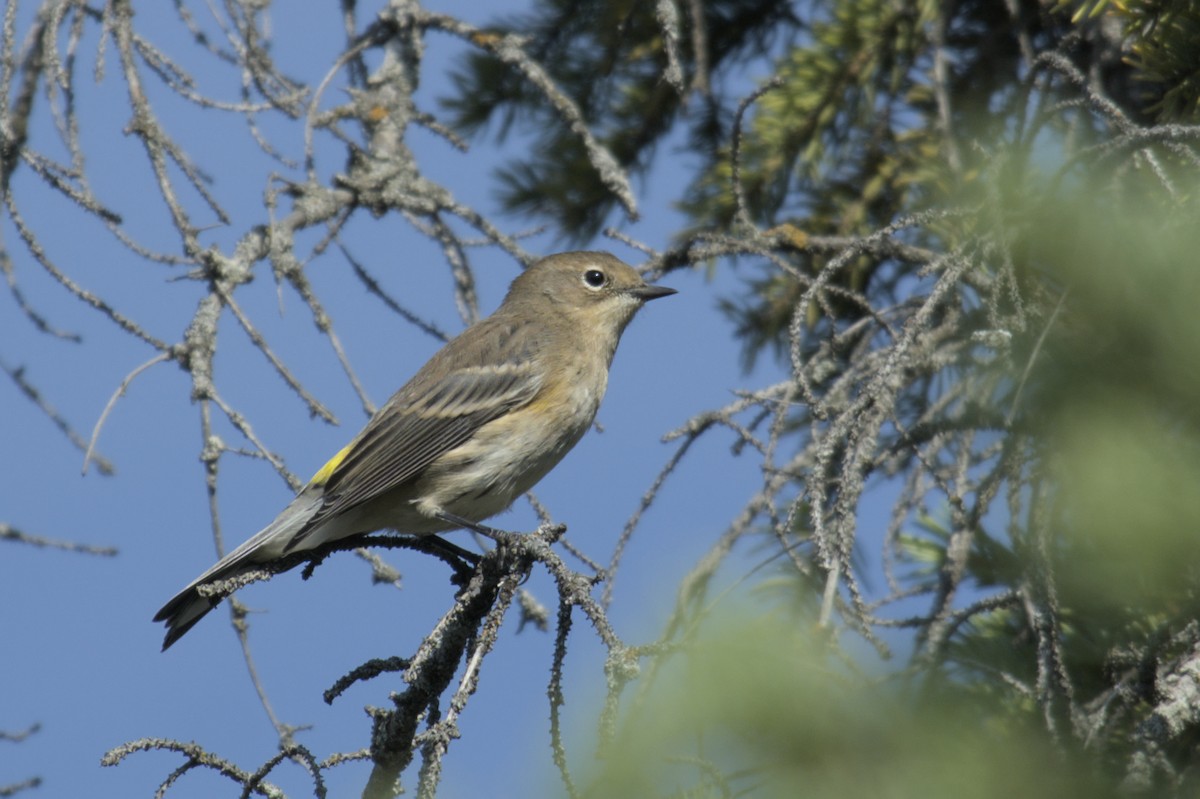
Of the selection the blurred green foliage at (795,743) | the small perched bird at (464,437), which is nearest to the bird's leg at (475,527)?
the small perched bird at (464,437)

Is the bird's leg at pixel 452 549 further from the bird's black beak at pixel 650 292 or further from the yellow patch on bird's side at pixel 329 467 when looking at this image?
the bird's black beak at pixel 650 292

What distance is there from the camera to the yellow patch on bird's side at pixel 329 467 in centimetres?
505

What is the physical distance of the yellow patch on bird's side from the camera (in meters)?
5.05

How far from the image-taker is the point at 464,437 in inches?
195

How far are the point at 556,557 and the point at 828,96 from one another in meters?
2.84

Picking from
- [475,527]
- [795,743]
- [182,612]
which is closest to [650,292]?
[475,527]

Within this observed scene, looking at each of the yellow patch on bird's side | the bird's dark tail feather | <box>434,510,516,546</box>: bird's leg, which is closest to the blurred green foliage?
<box>434,510,516,546</box>: bird's leg

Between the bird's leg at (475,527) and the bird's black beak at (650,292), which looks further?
the bird's black beak at (650,292)

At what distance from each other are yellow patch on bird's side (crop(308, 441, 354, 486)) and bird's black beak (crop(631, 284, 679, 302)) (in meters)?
1.48

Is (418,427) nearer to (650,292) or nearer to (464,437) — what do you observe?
(464,437)

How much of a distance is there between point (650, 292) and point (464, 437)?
124 centimetres

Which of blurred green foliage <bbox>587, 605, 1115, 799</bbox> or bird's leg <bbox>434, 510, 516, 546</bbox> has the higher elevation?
bird's leg <bbox>434, 510, 516, 546</bbox>

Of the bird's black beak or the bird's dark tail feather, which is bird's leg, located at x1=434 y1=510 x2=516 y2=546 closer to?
the bird's dark tail feather

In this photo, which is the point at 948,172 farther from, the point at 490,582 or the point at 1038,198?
the point at 490,582
